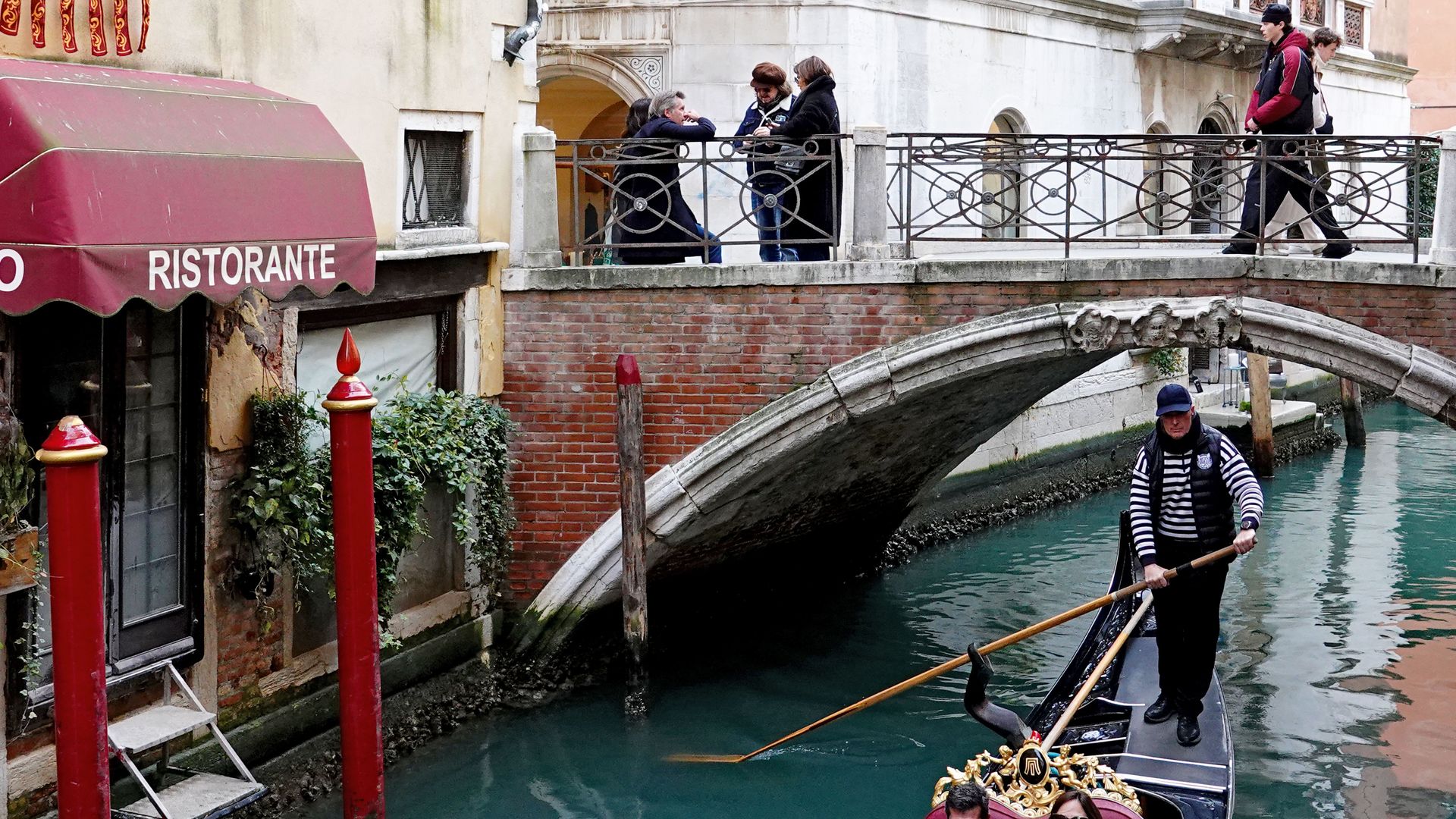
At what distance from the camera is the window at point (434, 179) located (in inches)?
260

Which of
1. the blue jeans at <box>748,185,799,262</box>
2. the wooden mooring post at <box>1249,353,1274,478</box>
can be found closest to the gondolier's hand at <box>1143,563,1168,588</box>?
the blue jeans at <box>748,185,799,262</box>

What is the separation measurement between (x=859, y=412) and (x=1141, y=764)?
198 centimetres

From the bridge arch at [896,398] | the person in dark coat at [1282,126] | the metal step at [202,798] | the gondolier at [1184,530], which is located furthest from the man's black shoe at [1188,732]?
the metal step at [202,798]

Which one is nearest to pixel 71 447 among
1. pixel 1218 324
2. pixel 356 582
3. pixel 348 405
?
pixel 348 405

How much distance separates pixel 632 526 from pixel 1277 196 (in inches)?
117

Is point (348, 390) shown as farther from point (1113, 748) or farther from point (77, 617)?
point (1113, 748)

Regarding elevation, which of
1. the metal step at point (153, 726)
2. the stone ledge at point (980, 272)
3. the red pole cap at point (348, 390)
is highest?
the stone ledge at point (980, 272)

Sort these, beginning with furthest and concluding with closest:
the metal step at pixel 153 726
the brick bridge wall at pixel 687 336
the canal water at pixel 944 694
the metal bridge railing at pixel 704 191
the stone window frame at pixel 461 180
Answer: the metal bridge railing at pixel 704 191 → the brick bridge wall at pixel 687 336 → the stone window frame at pixel 461 180 → the canal water at pixel 944 694 → the metal step at pixel 153 726

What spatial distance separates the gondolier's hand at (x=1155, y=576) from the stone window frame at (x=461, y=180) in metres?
3.01

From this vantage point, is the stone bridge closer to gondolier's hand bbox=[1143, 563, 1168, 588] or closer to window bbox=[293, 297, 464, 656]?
window bbox=[293, 297, 464, 656]

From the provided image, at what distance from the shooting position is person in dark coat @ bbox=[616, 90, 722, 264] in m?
7.01

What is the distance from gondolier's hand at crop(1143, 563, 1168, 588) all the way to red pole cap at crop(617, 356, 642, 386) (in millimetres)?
2304

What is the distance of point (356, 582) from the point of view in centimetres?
540

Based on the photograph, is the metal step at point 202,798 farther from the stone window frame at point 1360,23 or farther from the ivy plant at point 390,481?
the stone window frame at point 1360,23
